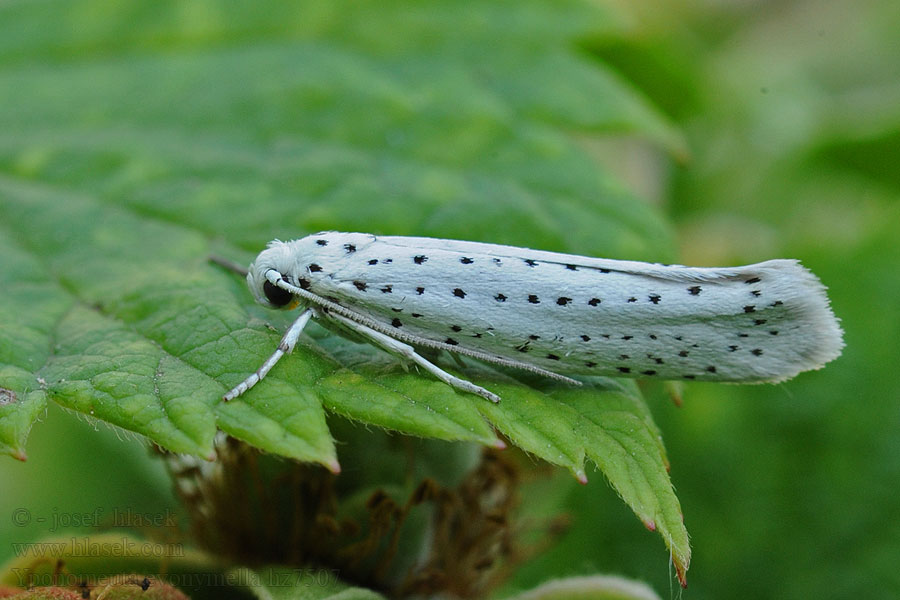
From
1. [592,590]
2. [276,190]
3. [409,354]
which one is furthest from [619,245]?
[276,190]

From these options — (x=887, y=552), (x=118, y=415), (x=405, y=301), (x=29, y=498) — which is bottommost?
(x=29, y=498)

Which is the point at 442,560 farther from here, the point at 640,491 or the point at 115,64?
the point at 115,64

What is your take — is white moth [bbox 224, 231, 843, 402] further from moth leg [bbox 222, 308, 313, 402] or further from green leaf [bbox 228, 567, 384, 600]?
green leaf [bbox 228, 567, 384, 600]

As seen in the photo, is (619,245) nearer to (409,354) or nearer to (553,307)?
(553,307)

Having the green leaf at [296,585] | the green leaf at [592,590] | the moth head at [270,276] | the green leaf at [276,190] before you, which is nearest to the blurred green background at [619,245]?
the green leaf at [276,190]

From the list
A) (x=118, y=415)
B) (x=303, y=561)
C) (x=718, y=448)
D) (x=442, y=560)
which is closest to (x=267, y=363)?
(x=118, y=415)

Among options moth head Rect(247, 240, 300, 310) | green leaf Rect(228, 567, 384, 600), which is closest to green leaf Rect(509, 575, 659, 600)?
green leaf Rect(228, 567, 384, 600)

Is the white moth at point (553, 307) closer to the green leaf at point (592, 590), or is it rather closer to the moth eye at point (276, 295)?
the moth eye at point (276, 295)

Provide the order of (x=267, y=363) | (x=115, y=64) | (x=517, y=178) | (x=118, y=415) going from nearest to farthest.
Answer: (x=118, y=415)
(x=267, y=363)
(x=517, y=178)
(x=115, y=64)

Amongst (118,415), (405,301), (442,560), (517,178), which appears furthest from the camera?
(517,178)
